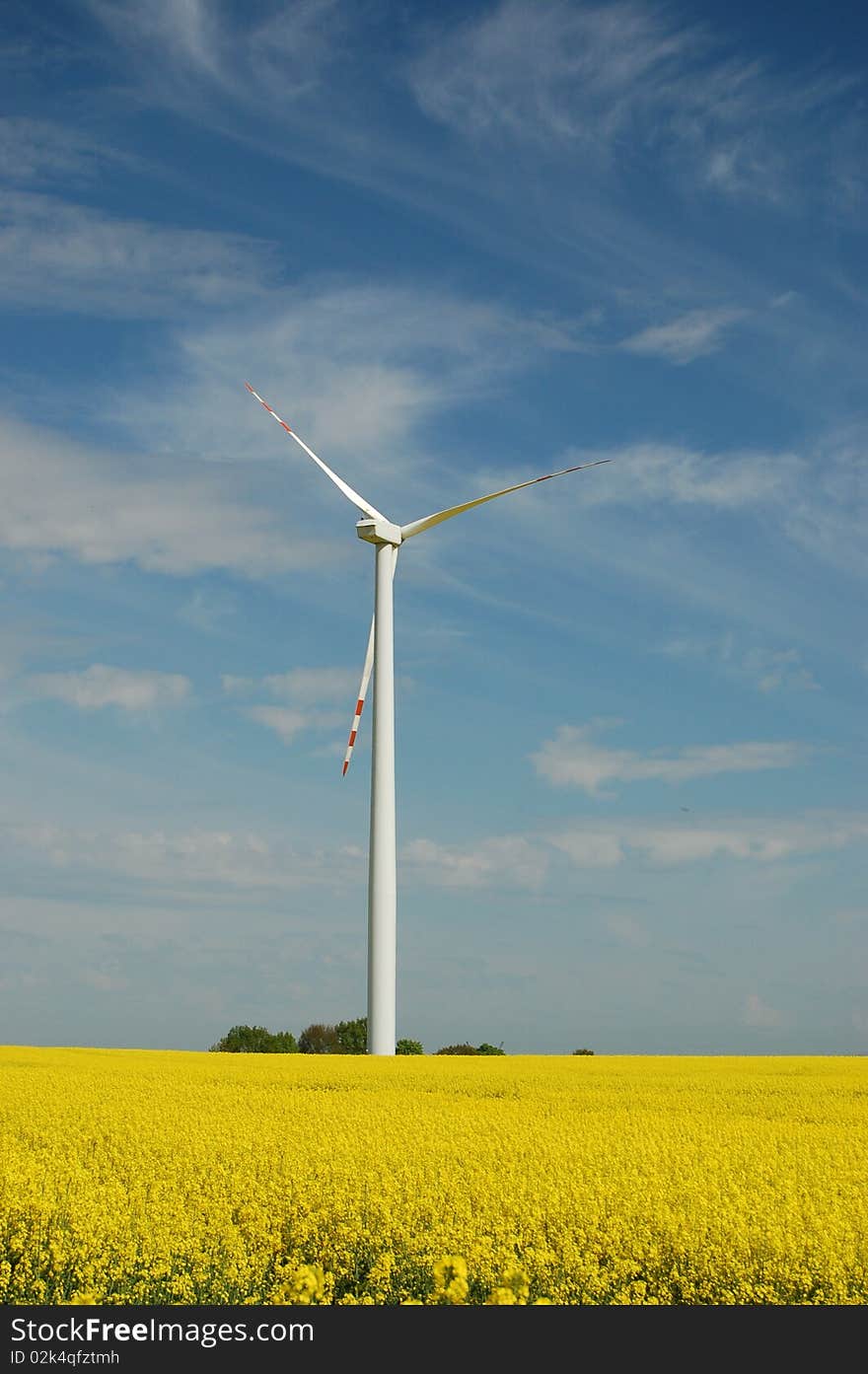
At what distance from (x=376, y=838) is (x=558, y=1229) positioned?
31208 mm

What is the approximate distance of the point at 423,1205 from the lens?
1357 cm

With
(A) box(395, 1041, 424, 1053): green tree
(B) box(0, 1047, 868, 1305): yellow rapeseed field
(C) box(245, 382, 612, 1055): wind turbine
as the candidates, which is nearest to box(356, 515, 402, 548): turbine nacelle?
(C) box(245, 382, 612, 1055): wind turbine

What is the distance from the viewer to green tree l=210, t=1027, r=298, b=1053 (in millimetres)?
95375

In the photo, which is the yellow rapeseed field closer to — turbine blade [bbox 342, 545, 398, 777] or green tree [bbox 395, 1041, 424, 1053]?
turbine blade [bbox 342, 545, 398, 777]

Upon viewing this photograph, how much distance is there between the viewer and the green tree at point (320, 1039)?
98.0 m

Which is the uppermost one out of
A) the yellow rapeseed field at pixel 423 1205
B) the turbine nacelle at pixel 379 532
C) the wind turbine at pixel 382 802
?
the turbine nacelle at pixel 379 532

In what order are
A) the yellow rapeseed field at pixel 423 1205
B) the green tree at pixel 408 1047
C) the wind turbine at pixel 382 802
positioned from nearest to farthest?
1. the yellow rapeseed field at pixel 423 1205
2. the wind turbine at pixel 382 802
3. the green tree at pixel 408 1047

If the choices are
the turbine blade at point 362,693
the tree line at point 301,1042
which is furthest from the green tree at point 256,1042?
the turbine blade at point 362,693

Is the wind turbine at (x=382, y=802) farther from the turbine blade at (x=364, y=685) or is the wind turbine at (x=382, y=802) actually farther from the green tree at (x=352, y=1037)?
the green tree at (x=352, y=1037)

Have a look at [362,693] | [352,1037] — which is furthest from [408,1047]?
[362,693]

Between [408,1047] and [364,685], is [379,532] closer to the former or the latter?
[364,685]

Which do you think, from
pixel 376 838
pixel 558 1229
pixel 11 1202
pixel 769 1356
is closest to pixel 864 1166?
pixel 558 1229

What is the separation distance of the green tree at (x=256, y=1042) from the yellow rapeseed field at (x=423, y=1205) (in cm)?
7628

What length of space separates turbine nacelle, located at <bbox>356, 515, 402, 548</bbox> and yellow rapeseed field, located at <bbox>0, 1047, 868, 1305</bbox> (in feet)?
101
